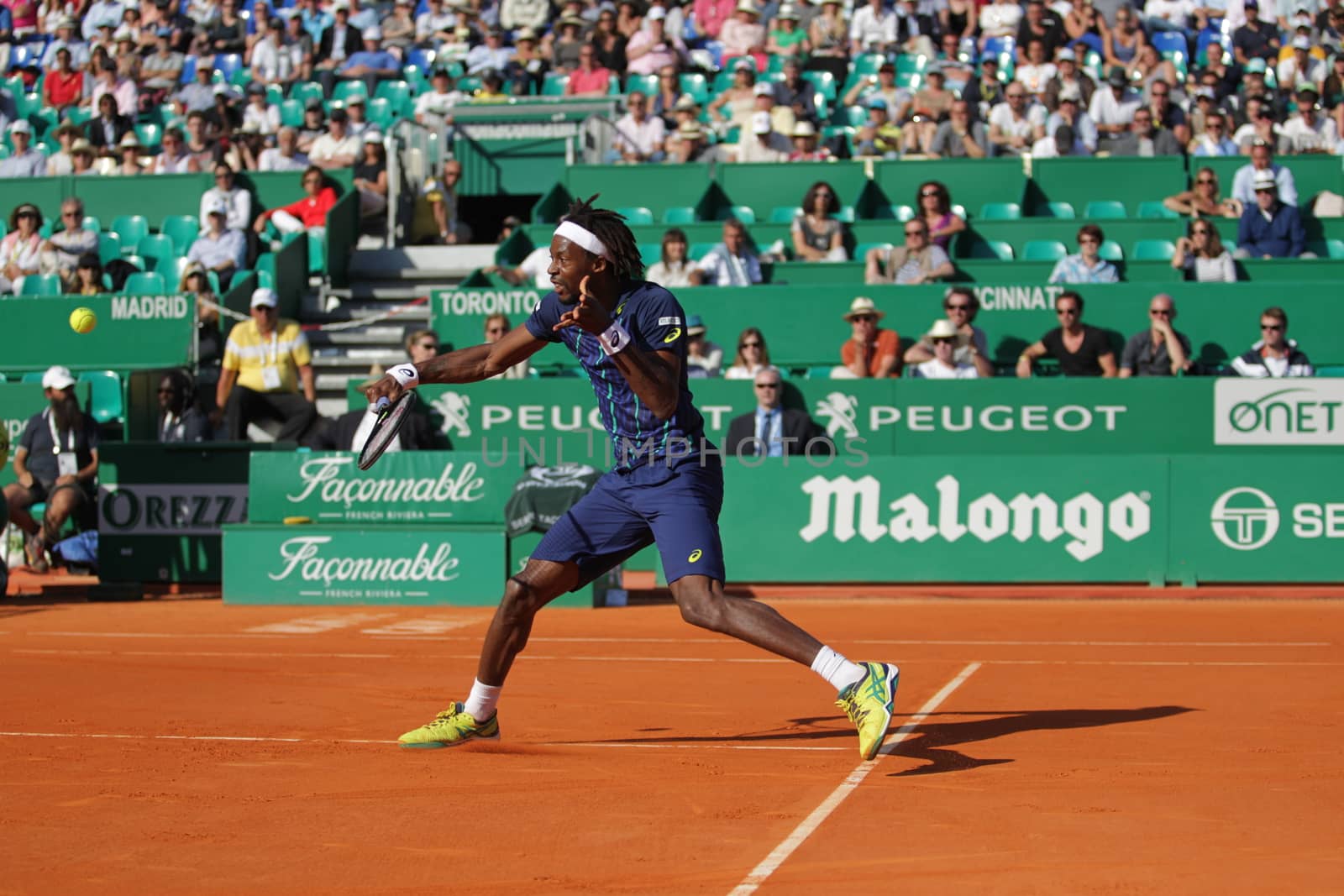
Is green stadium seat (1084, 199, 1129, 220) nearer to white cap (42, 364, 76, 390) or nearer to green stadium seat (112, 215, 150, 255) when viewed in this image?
white cap (42, 364, 76, 390)

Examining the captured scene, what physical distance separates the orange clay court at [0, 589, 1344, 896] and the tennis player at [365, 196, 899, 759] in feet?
1.18

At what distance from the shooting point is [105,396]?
1616cm

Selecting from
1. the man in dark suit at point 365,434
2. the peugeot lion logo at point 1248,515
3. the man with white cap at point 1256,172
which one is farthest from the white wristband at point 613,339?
the man with white cap at point 1256,172

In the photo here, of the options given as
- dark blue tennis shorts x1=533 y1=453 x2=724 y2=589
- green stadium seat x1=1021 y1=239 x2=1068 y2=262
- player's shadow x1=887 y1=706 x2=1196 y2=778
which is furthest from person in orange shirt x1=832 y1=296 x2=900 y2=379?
dark blue tennis shorts x1=533 y1=453 x2=724 y2=589

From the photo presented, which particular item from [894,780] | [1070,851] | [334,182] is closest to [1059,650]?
[894,780]

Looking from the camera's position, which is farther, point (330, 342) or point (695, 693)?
point (330, 342)

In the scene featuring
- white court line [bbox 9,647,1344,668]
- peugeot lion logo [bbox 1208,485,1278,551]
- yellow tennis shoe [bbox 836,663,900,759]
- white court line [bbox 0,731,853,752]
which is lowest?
white court line [bbox 9,647,1344,668]

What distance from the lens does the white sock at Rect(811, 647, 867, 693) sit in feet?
19.6

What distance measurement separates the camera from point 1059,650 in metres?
9.98

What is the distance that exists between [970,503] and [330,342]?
25.4ft

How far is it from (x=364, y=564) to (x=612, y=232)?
7.63 meters

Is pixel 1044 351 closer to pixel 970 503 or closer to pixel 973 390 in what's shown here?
pixel 973 390

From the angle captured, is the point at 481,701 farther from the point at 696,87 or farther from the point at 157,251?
the point at 696,87

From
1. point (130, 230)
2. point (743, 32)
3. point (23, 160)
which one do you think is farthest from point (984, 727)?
point (23, 160)
